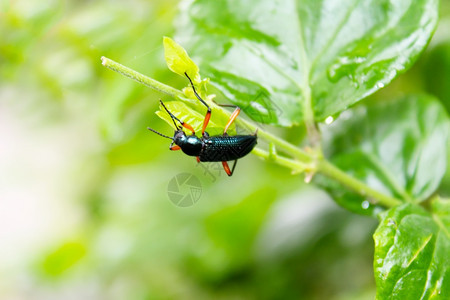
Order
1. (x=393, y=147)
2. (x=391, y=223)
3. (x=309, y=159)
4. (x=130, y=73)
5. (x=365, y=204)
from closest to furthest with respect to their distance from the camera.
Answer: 1. (x=130, y=73)
2. (x=391, y=223)
3. (x=309, y=159)
4. (x=365, y=204)
5. (x=393, y=147)

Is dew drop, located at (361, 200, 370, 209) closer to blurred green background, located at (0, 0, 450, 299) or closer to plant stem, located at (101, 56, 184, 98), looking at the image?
blurred green background, located at (0, 0, 450, 299)

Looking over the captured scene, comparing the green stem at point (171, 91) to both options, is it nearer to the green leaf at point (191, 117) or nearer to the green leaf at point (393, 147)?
the green leaf at point (191, 117)

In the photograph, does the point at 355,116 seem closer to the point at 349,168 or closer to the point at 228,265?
the point at 349,168

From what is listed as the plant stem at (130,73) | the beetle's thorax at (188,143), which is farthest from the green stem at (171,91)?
A: the beetle's thorax at (188,143)

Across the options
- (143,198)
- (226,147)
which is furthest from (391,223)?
(143,198)

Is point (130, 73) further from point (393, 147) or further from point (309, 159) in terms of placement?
point (393, 147)

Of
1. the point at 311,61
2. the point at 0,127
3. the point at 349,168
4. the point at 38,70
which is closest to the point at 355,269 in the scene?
the point at 349,168

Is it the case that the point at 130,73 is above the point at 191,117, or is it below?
above
